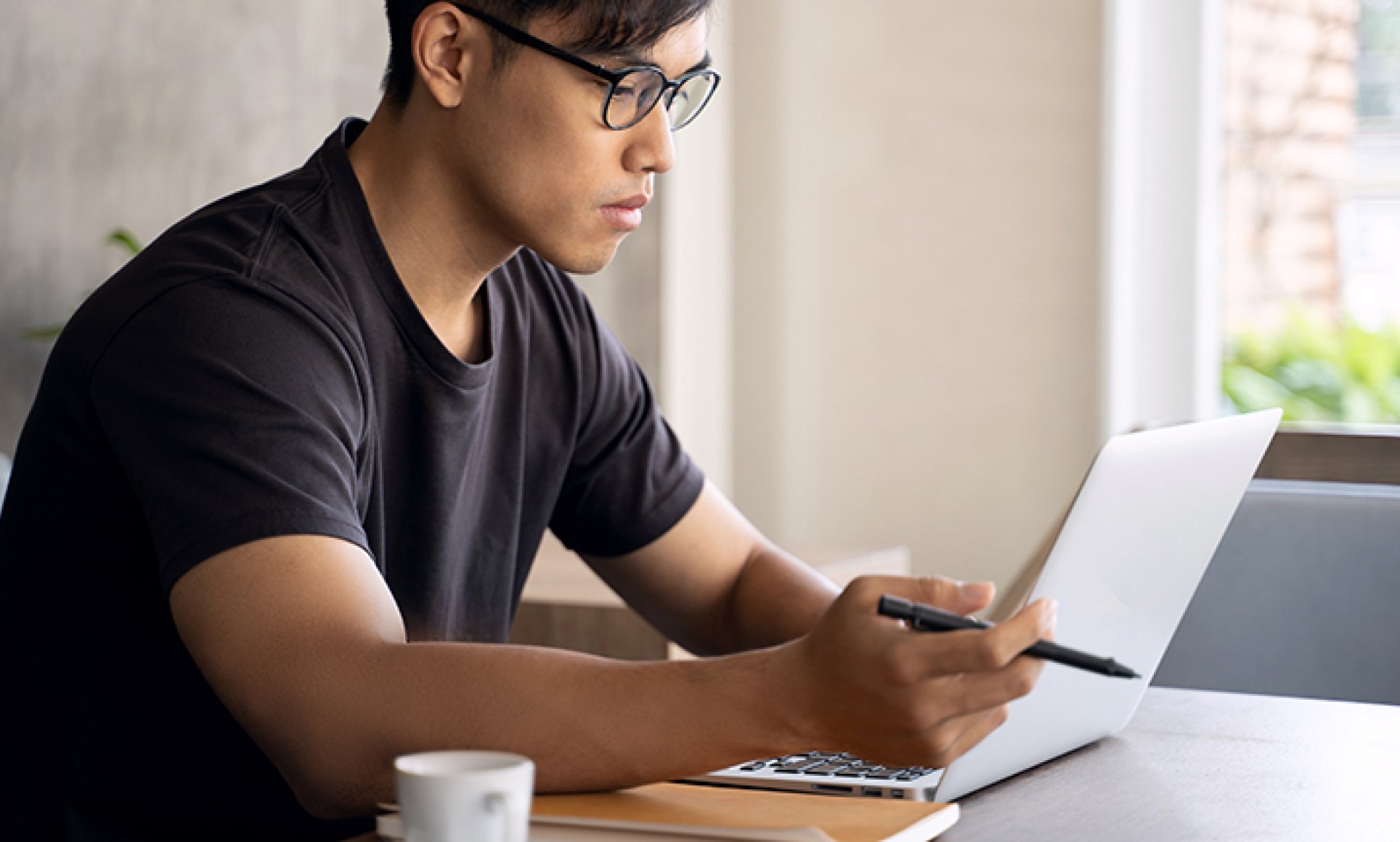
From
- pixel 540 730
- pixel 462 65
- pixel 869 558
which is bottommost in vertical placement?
pixel 869 558

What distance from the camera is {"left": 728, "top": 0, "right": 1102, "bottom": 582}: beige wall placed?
9.39 feet

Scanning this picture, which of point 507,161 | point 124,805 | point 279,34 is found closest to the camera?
point 124,805

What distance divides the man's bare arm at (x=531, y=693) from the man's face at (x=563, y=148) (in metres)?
0.35

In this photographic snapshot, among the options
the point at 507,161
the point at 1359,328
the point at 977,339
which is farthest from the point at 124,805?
the point at 1359,328

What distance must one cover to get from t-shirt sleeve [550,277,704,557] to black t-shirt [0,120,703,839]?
0.11 meters

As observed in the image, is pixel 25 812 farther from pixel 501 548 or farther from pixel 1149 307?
pixel 1149 307

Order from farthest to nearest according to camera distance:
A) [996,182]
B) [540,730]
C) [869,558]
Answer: [996,182], [869,558], [540,730]

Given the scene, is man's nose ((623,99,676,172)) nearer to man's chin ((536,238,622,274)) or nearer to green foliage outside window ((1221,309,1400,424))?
man's chin ((536,238,622,274))

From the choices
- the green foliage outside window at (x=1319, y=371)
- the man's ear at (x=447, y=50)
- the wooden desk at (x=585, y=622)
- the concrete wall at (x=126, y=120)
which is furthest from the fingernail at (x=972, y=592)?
the green foliage outside window at (x=1319, y=371)

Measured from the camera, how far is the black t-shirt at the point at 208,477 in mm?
822

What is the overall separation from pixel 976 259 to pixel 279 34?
141cm

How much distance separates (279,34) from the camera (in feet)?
7.01

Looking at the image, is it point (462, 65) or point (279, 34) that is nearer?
point (462, 65)

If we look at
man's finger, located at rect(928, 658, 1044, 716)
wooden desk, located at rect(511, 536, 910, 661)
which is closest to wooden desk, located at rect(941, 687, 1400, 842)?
man's finger, located at rect(928, 658, 1044, 716)
